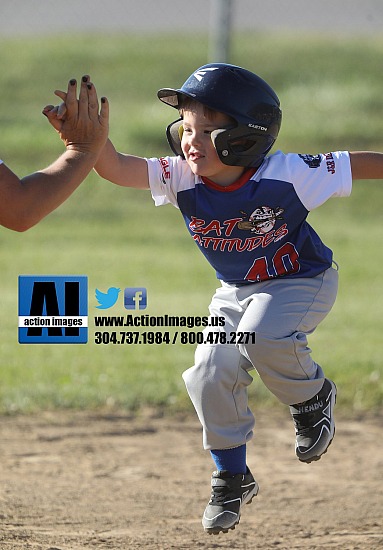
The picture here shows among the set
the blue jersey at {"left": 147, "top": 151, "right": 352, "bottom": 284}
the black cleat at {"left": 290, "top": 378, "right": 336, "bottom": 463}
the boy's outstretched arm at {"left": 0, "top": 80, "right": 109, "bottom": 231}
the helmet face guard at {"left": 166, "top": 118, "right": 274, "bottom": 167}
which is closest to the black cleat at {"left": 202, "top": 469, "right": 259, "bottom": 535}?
the black cleat at {"left": 290, "top": 378, "right": 336, "bottom": 463}

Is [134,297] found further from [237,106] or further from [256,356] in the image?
[237,106]

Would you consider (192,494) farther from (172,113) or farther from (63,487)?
(172,113)

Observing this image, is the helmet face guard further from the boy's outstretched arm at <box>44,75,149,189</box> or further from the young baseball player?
the boy's outstretched arm at <box>44,75,149,189</box>

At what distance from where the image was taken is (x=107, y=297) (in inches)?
375

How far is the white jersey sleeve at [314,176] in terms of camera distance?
4059mm

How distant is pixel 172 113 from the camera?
16297 mm

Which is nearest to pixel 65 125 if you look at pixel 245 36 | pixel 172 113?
pixel 172 113

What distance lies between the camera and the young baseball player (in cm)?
396

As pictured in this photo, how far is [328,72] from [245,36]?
3430 mm

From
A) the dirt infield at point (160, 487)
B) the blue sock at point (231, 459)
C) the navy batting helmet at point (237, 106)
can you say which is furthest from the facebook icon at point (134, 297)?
the navy batting helmet at point (237, 106)

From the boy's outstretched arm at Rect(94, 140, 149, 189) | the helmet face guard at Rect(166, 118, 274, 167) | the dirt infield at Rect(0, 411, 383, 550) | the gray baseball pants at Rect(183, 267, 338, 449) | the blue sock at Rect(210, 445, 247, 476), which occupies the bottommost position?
the dirt infield at Rect(0, 411, 383, 550)

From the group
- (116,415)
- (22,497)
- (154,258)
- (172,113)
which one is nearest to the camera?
(22,497)

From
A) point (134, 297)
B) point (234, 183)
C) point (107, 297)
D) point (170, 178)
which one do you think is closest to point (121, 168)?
point (170, 178)

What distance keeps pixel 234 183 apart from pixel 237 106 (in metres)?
0.32
